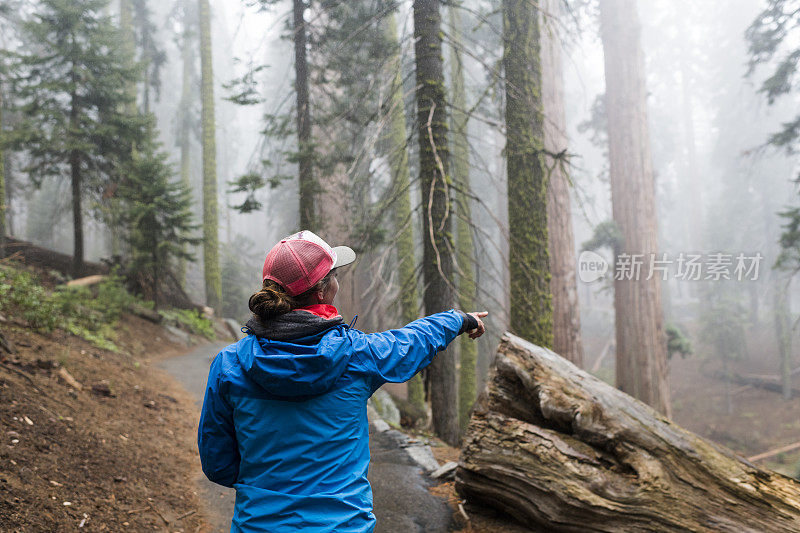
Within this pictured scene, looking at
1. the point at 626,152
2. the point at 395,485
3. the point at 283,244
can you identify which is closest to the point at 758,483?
the point at 395,485

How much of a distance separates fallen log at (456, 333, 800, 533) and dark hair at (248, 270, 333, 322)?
255 centimetres

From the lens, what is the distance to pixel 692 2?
36.2m

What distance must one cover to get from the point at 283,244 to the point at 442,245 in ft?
13.0

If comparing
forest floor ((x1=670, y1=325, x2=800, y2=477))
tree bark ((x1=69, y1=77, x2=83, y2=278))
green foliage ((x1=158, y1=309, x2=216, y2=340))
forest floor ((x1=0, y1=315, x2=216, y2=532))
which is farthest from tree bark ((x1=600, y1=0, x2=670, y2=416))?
tree bark ((x1=69, y1=77, x2=83, y2=278))

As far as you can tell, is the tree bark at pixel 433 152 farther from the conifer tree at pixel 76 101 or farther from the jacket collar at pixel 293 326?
the conifer tree at pixel 76 101

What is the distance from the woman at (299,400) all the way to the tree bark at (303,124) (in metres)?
7.73

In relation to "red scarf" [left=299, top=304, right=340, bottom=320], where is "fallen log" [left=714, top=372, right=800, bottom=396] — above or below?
below

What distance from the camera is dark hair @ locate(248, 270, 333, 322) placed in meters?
1.94

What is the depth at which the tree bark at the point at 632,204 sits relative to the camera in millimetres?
10266

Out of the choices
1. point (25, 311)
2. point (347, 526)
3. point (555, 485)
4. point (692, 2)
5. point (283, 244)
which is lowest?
point (555, 485)

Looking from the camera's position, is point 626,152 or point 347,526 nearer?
point 347,526

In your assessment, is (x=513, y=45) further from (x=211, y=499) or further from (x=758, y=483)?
(x=211, y=499)

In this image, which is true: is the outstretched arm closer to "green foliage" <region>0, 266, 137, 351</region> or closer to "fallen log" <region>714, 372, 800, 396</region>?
"green foliage" <region>0, 266, 137, 351</region>

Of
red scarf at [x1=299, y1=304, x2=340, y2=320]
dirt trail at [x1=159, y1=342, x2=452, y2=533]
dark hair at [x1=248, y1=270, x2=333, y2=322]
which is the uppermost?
dark hair at [x1=248, y1=270, x2=333, y2=322]
